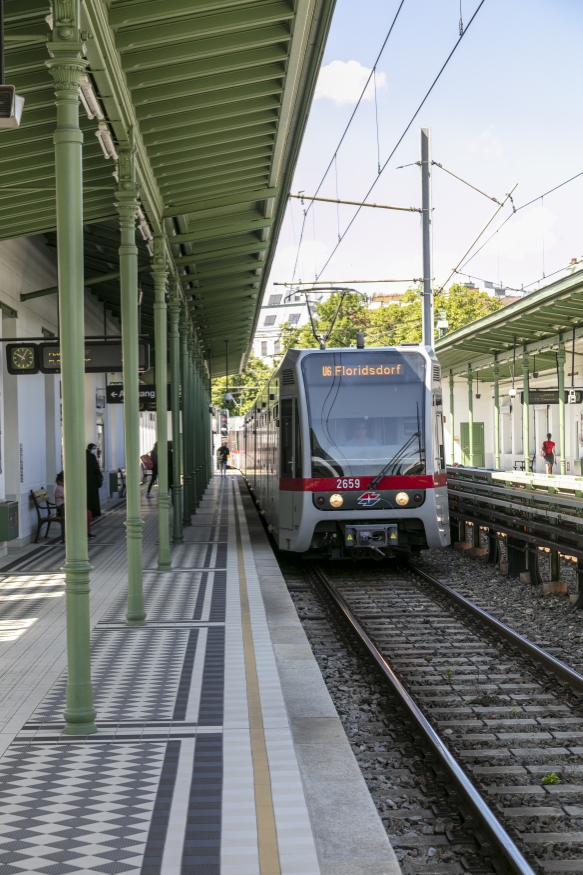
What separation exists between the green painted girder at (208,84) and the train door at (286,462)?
17.3ft

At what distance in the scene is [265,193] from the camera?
14.7m

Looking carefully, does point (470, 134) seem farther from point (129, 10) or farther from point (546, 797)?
point (546, 797)

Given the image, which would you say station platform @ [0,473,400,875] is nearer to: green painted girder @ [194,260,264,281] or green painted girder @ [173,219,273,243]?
green painted girder @ [173,219,273,243]

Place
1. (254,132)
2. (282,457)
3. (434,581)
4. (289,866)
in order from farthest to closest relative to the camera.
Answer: (282,457), (434,581), (254,132), (289,866)

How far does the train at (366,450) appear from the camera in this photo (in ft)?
45.9

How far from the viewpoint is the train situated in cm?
1398

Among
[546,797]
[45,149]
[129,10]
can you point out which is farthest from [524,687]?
[45,149]

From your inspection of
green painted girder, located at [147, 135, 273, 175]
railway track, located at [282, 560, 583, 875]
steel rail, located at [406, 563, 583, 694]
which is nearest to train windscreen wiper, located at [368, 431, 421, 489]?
steel rail, located at [406, 563, 583, 694]

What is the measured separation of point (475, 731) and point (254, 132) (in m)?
7.38

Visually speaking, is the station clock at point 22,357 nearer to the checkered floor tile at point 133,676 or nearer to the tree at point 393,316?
the checkered floor tile at point 133,676

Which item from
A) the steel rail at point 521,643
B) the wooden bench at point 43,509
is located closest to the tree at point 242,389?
the wooden bench at point 43,509

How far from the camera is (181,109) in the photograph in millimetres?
10398

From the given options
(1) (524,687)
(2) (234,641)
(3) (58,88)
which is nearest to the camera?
(3) (58,88)

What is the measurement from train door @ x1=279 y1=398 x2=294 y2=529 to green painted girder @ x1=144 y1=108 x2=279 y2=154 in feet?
14.0
